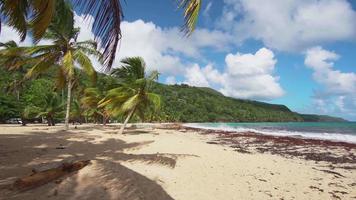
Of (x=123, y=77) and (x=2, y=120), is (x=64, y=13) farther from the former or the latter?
(x=2, y=120)

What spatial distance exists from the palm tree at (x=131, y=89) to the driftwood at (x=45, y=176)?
1360cm

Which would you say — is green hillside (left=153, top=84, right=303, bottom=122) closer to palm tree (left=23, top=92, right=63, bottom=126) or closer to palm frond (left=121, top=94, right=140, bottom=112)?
palm tree (left=23, top=92, right=63, bottom=126)

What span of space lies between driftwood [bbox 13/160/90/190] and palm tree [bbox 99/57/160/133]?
13.6m

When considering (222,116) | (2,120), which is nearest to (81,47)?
(2,120)

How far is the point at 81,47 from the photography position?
20.0 m

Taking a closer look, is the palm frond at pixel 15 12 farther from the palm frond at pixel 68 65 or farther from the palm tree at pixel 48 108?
the palm tree at pixel 48 108

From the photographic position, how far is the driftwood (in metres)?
5.02

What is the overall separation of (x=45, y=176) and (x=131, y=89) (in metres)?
15.1

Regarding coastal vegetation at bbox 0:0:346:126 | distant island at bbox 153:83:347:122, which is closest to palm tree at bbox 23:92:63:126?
coastal vegetation at bbox 0:0:346:126

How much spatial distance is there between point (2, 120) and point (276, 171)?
40562mm

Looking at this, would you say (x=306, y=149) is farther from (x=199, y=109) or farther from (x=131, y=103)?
(x=199, y=109)

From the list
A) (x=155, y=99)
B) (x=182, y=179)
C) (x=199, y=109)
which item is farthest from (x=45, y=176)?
(x=199, y=109)

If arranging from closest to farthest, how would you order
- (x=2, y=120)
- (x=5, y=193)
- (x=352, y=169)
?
1. (x=5, y=193)
2. (x=352, y=169)
3. (x=2, y=120)

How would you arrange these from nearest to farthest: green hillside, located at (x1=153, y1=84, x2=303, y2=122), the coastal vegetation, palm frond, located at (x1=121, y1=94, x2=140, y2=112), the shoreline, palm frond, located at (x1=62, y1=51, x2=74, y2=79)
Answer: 1. the coastal vegetation
2. the shoreline
3. palm frond, located at (x1=62, y1=51, x2=74, y2=79)
4. palm frond, located at (x1=121, y1=94, x2=140, y2=112)
5. green hillside, located at (x1=153, y1=84, x2=303, y2=122)
